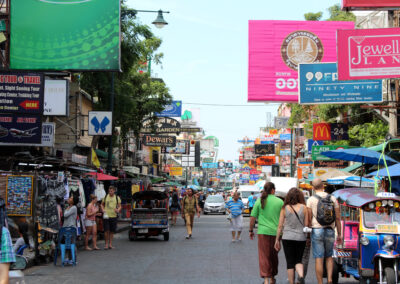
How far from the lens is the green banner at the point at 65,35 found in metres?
20.2

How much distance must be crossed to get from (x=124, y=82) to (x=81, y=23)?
13.4 metres

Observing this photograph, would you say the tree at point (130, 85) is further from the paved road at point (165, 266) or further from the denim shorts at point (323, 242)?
the denim shorts at point (323, 242)

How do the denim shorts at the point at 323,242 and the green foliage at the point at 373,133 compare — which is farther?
the green foliage at the point at 373,133

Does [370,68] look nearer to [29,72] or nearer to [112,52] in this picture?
[112,52]

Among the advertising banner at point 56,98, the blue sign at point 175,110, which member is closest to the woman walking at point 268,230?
the advertising banner at point 56,98

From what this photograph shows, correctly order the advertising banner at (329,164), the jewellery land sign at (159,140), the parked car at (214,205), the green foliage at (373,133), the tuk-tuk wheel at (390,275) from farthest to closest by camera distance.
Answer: the parked car at (214,205), the jewellery land sign at (159,140), the advertising banner at (329,164), the green foliage at (373,133), the tuk-tuk wheel at (390,275)

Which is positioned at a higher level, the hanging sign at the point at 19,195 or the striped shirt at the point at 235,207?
the hanging sign at the point at 19,195

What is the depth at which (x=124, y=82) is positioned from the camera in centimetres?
3406

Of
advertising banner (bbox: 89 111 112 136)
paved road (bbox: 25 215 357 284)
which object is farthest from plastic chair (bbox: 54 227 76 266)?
advertising banner (bbox: 89 111 112 136)

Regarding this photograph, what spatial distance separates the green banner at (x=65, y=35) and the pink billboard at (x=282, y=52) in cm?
798

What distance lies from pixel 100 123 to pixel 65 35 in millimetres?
7528

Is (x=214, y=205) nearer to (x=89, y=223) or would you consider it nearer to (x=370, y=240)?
(x=89, y=223)

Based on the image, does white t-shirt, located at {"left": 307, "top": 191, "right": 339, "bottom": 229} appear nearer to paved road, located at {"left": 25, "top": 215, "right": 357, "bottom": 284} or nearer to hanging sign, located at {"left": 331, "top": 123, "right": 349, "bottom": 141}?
paved road, located at {"left": 25, "top": 215, "right": 357, "bottom": 284}

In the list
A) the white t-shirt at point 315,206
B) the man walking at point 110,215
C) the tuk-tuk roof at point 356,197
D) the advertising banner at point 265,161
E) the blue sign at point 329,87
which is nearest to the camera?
the white t-shirt at point 315,206
